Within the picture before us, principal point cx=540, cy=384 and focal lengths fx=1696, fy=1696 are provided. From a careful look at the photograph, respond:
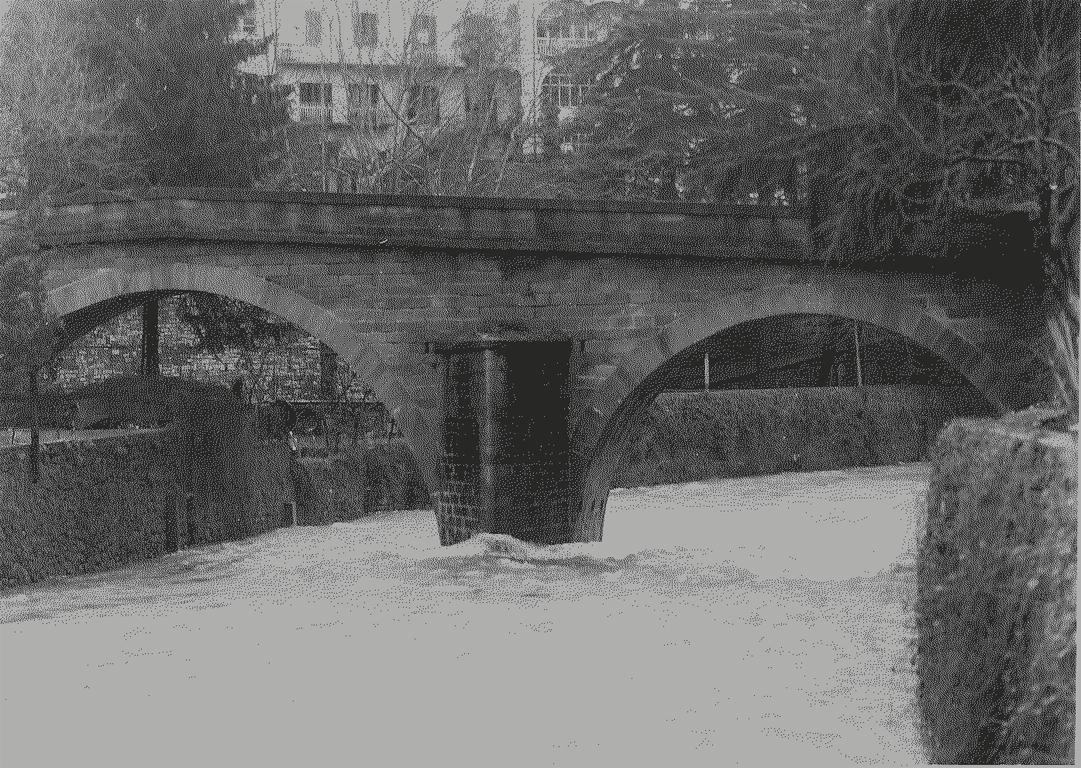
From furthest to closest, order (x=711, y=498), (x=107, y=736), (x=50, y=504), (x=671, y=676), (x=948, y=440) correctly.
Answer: (x=711, y=498), (x=50, y=504), (x=671, y=676), (x=107, y=736), (x=948, y=440)

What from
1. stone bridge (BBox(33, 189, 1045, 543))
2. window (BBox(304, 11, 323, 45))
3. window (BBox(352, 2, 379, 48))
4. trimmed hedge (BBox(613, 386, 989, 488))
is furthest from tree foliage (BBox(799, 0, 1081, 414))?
window (BBox(304, 11, 323, 45))

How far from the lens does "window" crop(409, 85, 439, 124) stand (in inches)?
1144

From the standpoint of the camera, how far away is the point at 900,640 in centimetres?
1211

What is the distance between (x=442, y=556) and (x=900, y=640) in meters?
6.42

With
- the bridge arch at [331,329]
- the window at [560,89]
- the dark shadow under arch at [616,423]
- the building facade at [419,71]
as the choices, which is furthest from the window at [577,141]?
the bridge arch at [331,329]

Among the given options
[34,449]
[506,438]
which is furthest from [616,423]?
[34,449]

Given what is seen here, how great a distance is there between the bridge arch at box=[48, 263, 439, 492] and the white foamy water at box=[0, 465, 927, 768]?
136 centimetres

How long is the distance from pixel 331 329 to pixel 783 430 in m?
16.1

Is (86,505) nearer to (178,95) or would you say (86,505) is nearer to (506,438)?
(506,438)

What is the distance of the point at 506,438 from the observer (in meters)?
17.7

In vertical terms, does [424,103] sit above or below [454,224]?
above

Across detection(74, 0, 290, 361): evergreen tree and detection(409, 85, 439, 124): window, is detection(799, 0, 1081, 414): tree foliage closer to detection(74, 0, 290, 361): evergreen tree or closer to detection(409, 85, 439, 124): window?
detection(74, 0, 290, 361): evergreen tree

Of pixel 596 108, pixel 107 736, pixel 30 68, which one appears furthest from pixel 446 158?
pixel 107 736

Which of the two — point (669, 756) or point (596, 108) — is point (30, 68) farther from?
point (669, 756)
